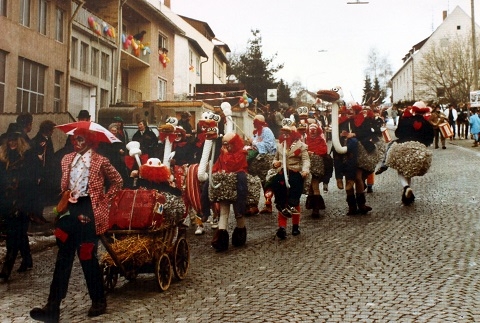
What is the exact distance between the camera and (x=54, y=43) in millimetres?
27422

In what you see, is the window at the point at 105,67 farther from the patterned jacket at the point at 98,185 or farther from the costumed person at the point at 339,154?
the patterned jacket at the point at 98,185

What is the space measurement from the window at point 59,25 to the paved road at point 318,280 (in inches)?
699

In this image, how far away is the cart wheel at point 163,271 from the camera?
7.84 m

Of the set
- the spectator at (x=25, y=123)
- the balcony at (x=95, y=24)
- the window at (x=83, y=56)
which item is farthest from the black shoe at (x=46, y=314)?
the window at (x=83, y=56)

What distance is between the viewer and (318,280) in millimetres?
8133

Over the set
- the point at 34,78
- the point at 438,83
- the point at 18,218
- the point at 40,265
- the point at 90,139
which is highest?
the point at 438,83

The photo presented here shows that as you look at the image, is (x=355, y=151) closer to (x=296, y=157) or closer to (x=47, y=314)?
(x=296, y=157)

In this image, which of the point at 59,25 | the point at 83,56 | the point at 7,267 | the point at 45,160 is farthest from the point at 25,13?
the point at 7,267

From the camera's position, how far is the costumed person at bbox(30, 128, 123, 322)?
6.96 metres

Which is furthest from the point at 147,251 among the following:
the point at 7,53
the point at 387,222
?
the point at 7,53

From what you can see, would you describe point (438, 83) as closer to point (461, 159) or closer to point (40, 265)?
point (461, 159)

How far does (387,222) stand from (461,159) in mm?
13723

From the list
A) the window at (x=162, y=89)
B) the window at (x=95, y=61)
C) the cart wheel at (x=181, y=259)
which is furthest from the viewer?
the window at (x=162, y=89)

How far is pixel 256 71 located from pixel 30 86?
54.2 metres
